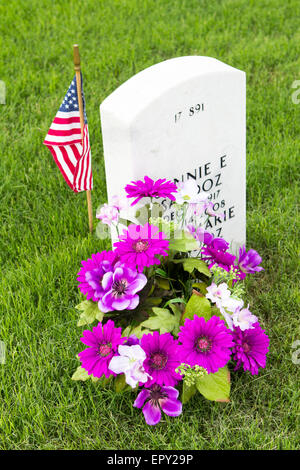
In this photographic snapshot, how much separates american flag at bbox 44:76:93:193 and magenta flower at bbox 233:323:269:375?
111 cm

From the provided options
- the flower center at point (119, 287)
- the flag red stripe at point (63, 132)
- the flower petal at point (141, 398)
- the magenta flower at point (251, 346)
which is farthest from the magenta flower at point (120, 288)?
the flag red stripe at point (63, 132)

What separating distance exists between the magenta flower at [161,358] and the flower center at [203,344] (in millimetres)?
85

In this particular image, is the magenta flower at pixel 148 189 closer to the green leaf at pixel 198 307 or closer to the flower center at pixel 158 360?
the green leaf at pixel 198 307

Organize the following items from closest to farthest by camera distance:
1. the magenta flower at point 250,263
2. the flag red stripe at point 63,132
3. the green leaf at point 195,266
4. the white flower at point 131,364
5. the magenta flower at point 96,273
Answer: the white flower at point 131,364 → the magenta flower at point 96,273 → the green leaf at point 195,266 → the magenta flower at point 250,263 → the flag red stripe at point 63,132

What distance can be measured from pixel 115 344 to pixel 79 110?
1.23 meters

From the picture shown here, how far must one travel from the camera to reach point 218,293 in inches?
93.6

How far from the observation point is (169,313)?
8.04ft

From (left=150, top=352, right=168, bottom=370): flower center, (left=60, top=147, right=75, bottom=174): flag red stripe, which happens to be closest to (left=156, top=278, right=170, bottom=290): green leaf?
A: (left=150, top=352, right=168, bottom=370): flower center

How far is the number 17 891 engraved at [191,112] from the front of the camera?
8.59ft

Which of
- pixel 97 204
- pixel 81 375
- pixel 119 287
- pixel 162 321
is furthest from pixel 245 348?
pixel 97 204

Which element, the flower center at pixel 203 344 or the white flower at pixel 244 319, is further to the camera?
the white flower at pixel 244 319

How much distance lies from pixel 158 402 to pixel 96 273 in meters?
0.55
